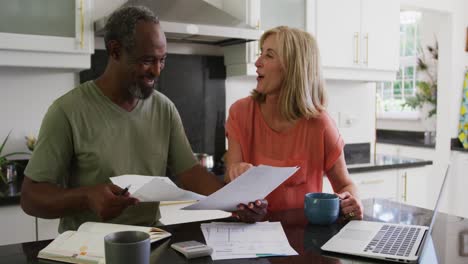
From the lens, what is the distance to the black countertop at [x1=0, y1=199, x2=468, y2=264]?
1026 millimetres

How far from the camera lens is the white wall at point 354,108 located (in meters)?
3.56

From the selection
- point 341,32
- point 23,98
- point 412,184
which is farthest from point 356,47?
point 23,98

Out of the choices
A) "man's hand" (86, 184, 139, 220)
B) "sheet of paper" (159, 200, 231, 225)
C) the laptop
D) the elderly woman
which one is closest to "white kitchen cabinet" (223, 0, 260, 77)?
"sheet of paper" (159, 200, 231, 225)

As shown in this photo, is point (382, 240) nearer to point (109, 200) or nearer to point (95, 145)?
point (109, 200)

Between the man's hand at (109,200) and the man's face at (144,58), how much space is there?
384 mm

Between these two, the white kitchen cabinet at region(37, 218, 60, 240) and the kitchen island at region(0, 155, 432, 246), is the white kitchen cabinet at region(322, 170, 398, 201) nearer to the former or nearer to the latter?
the kitchen island at region(0, 155, 432, 246)

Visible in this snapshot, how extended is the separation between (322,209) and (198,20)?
1525 millimetres

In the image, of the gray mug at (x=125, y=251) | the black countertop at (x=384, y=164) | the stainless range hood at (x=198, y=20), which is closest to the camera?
the gray mug at (x=125, y=251)

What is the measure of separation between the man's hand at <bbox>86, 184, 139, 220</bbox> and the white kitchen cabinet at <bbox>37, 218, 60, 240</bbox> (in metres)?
1.17

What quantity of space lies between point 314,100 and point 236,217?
571mm

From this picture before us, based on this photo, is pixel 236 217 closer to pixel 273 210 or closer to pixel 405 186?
pixel 273 210

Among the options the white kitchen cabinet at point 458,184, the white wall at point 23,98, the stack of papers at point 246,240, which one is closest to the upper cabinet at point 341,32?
the white wall at point 23,98

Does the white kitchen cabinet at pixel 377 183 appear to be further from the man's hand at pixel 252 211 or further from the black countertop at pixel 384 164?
the man's hand at pixel 252 211

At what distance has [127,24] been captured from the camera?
1370 mm
